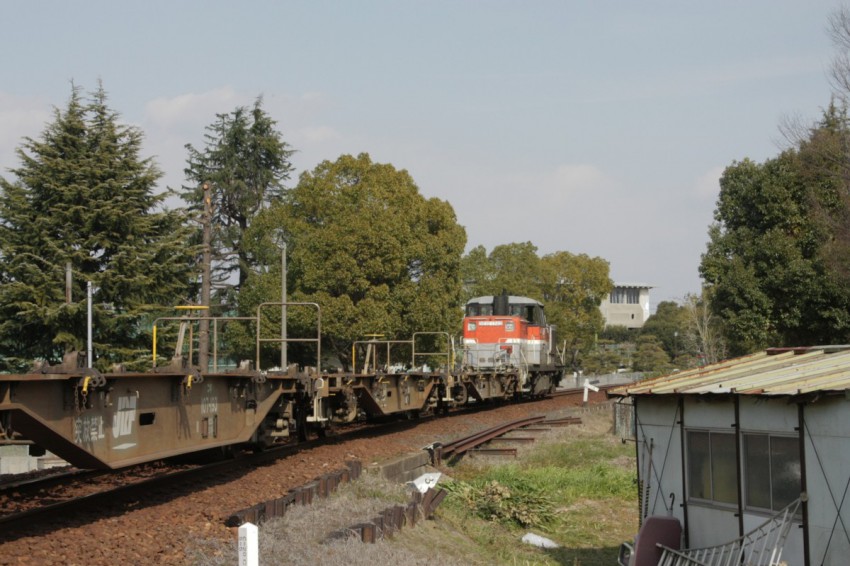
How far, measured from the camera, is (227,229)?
163 feet

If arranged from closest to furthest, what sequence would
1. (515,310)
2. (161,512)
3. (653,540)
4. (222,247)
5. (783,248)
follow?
(161,512)
(653,540)
(783,248)
(515,310)
(222,247)

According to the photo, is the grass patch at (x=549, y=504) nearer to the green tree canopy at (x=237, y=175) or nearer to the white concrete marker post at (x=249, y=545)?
the white concrete marker post at (x=249, y=545)

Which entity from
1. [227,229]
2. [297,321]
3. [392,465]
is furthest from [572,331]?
[392,465]

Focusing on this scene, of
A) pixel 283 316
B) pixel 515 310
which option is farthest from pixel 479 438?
pixel 515 310

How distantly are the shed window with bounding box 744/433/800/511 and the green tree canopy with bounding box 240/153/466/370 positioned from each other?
86.1 feet

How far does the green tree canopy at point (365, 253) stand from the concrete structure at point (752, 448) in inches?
945

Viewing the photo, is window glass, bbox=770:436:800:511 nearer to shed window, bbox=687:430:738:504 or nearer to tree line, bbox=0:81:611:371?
shed window, bbox=687:430:738:504

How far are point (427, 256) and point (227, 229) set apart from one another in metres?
16.0

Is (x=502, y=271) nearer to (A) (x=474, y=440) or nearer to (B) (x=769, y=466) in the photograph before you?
(A) (x=474, y=440)

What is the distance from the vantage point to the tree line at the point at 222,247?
28.0 meters

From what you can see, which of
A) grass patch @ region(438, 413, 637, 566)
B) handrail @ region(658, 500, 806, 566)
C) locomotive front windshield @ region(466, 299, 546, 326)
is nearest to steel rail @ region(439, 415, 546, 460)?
grass patch @ region(438, 413, 637, 566)

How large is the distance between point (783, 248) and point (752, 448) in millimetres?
19330

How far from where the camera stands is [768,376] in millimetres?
10750

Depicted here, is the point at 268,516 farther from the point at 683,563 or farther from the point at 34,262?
the point at 34,262
